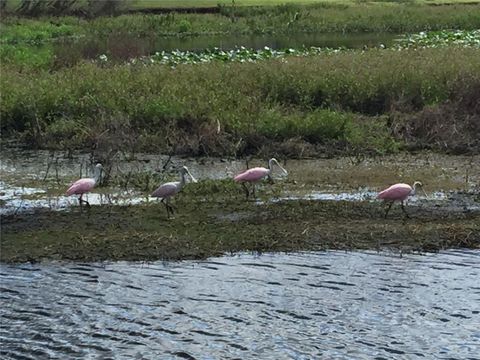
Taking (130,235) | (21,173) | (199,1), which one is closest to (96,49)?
(21,173)

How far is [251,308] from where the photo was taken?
1096cm

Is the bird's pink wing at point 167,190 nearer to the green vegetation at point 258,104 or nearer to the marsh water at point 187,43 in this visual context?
the green vegetation at point 258,104

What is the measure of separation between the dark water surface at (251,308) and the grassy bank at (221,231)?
380mm

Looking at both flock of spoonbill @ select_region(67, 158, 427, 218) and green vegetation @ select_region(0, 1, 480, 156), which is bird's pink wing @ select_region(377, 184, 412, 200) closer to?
flock of spoonbill @ select_region(67, 158, 427, 218)

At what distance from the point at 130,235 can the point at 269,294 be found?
312 cm

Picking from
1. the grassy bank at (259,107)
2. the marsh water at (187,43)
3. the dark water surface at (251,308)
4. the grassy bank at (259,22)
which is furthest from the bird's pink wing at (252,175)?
the grassy bank at (259,22)

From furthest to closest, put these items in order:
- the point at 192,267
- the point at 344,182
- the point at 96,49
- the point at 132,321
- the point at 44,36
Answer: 1. the point at 44,36
2. the point at 96,49
3. the point at 344,182
4. the point at 192,267
5. the point at 132,321

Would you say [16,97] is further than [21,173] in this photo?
Yes

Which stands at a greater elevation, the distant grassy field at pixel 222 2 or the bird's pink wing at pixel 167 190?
the distant grassy field at pixel 222 2

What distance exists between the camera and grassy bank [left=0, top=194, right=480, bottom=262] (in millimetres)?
13141

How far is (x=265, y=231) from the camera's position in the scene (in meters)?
13.8

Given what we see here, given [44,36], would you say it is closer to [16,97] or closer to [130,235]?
[16,97]

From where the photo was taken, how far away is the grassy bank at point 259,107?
1977 centimetres

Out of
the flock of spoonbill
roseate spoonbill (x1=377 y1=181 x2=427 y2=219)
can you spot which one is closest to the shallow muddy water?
the flock of spoonbill
